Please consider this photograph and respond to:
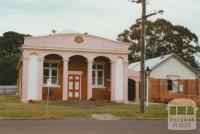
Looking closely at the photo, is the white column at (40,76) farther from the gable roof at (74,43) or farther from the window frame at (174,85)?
the window frame at (174,85)

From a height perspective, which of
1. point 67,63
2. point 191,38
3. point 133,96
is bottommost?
point 133,96

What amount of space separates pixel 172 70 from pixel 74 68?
12.7m

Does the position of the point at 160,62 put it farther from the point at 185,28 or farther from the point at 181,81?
the point at 185,28

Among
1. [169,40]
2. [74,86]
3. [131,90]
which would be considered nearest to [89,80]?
[74,86]

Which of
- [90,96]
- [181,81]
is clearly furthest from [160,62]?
[90,96]

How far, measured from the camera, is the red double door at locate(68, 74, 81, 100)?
46.5m

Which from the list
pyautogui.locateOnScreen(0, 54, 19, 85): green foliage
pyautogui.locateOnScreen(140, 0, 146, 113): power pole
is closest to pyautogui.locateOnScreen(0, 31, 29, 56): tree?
pyautogui.locateOnScreen(0, 54, 19, 85): green foliage

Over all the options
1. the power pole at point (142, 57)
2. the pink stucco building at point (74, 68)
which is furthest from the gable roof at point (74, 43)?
the power pole at point (142, 57)

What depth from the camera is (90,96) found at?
1773 inches

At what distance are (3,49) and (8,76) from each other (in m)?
17.2

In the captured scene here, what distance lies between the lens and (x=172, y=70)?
53.8m

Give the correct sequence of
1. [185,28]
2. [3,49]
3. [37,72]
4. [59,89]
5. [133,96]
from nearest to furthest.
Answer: [37,72]
[59,89]
[133,96]
[185,28]
[3,49]

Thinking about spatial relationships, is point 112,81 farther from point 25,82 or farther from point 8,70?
point 8,70

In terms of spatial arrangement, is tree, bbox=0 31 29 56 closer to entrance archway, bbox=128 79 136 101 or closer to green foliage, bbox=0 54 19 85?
green foliage, bbox=0 54 19 85
